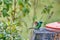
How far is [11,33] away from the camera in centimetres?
199

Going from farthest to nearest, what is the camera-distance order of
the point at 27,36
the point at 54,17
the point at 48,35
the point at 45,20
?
the point at 54,17 → the point at 45,20 → the point at 27,36 → the point at 48,35

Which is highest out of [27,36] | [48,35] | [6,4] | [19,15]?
[6,4]

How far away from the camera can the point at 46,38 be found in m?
2.21

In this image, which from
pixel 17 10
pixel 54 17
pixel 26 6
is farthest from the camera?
pixel 54 17

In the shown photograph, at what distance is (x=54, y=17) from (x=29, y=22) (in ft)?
2.33

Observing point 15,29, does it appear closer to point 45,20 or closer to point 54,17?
point 45,20

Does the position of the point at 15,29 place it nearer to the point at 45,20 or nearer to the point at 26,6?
the point at 26,6

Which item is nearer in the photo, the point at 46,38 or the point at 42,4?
the point at 46,38

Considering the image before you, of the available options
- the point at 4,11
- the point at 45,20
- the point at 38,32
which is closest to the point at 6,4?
the point at 4,11

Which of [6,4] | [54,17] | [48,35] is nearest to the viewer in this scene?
[6,4]

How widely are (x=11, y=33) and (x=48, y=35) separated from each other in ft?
1.49

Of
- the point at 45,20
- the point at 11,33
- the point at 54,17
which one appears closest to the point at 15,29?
the point at 11,33

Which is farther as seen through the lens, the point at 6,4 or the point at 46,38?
the point at 46,38

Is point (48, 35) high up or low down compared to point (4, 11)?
down
